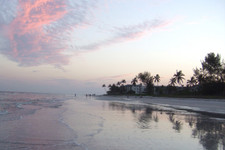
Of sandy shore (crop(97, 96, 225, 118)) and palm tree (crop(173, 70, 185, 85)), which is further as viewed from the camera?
palm tree (crop(173, 70, 185, 85))

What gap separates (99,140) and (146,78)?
112m

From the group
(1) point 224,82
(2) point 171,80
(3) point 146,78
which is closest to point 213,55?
(1) point 224,82

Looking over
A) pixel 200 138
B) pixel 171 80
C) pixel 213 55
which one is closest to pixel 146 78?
pixel 171 80

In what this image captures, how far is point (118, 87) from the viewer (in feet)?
570

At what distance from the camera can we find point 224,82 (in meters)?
55.8

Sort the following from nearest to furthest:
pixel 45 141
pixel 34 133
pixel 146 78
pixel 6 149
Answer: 1. pixel 6 149
2. pixel 45 141
3. pixel 34 133
4. pixel 146 78

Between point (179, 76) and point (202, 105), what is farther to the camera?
point (179, 76)

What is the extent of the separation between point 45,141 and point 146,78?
369 feet

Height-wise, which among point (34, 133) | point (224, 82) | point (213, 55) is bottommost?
point (34, 133)

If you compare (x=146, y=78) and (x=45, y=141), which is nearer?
(x=45, y=141)

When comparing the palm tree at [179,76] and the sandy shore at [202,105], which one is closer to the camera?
the sandy shore at [202,105]

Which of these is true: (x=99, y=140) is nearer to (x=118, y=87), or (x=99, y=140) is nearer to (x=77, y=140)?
(x=77, y=140)

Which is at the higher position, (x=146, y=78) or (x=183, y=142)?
(x=146, y=78)

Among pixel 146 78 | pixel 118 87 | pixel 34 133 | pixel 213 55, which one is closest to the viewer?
pixel 34 133
